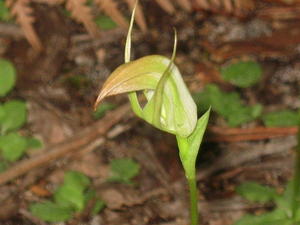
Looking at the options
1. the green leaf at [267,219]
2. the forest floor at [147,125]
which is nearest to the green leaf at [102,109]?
the forest floor at [147,125]

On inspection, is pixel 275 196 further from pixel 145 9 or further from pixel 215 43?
pixel 145 9

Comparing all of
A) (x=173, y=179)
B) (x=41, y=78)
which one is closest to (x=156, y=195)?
(x=173, y=179)

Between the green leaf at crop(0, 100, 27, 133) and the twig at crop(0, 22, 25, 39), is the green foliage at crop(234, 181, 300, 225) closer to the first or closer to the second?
the green leaf at crop(0, 100, 27, 133)

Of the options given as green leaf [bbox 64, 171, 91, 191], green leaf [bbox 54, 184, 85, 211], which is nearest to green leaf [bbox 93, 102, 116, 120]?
green leaf [bbox 64, 171, 91, 191]

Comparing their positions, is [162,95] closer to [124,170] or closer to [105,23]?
[124,170]

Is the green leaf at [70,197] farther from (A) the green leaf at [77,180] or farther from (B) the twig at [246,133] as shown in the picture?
(B) the twig at [246,133]

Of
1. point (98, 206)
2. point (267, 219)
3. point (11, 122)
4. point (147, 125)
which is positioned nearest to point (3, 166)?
point (11, 122)
